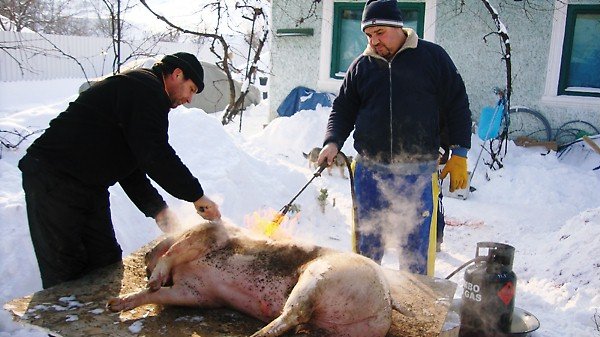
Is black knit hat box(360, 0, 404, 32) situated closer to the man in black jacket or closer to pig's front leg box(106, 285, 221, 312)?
the man in black jacket

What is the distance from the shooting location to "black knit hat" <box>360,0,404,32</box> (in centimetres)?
352

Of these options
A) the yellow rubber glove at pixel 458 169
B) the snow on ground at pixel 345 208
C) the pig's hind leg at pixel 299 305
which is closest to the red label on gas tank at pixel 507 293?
the snow on ground at pixel 345 208

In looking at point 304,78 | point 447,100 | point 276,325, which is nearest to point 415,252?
point 447,100

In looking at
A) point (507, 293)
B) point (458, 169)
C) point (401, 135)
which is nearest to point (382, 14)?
point (401, 135)

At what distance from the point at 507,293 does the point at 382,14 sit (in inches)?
79.3

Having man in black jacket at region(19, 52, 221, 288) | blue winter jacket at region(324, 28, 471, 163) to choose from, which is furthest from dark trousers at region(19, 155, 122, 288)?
A: blue winter jacket at region(324, 28, 471, 163)

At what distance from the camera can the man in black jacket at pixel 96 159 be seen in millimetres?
2805

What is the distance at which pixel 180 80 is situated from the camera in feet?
10.2

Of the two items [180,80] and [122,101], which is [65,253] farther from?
[180,80]

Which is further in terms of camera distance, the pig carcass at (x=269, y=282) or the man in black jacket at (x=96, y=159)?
the man in black jacket at (x=96, y=159)

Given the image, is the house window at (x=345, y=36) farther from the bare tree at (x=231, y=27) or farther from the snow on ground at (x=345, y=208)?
the bare tree at (x=231, y=27)

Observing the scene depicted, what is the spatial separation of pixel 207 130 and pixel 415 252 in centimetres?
408

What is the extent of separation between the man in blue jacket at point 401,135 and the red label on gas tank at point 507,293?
566mm

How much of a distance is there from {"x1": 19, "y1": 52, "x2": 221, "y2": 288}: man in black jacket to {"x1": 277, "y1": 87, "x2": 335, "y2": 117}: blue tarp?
299 inches
